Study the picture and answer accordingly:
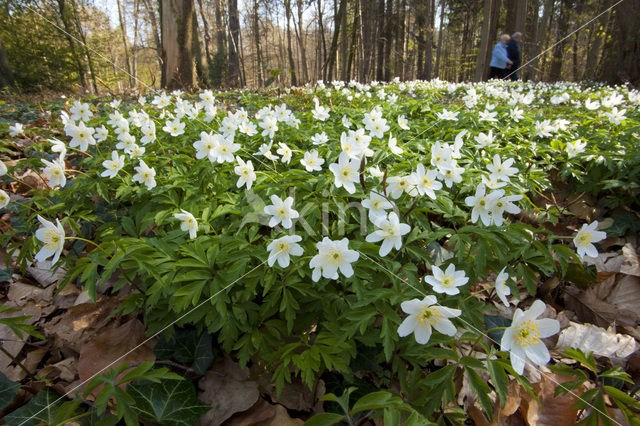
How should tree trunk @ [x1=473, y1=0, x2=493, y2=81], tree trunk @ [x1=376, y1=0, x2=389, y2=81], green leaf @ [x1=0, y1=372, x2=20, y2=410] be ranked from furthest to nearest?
tree trunk @ [x1=376, y1=0, x2=389, y2=81]
tree trunk @ [x1=473, y1=0, x2=493, y2=81]
green leaf @ [x1=0, y1=372, x2=20, y2=410]

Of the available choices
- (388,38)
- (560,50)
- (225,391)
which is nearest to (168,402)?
(225,391)

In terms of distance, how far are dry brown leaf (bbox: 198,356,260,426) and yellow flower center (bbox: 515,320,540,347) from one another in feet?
4.45

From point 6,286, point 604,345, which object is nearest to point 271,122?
point 6,286

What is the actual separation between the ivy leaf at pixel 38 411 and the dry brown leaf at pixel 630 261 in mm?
3906

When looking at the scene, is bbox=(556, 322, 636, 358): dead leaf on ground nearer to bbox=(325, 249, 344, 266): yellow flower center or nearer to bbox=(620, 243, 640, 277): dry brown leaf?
bbox=(620, 243, 640, 277): dry brown leaf

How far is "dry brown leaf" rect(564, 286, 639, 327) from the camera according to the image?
227 centimetres

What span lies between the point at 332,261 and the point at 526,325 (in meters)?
0.86

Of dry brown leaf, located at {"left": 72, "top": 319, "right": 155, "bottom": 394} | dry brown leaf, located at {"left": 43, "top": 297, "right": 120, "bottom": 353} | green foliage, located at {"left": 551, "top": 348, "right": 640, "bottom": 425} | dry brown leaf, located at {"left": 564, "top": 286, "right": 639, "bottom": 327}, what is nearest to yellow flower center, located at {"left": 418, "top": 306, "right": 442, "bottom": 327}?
green foliage, located at {"left": 551, "top": 348, "right": 640, "bottom": 425}

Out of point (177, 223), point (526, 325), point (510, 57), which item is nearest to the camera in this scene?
point (526, 325)

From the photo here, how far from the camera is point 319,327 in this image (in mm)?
1913

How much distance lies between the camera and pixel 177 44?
10.1 metres

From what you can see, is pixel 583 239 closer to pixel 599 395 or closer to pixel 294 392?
pixel 599 395

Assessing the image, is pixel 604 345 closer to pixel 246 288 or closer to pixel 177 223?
pixel 246 288

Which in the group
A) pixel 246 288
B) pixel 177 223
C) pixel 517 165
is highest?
pixel 517 165
